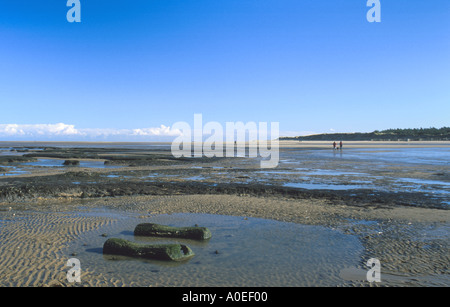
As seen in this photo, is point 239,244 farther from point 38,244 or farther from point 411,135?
point 411,135

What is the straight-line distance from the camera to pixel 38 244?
324 inches

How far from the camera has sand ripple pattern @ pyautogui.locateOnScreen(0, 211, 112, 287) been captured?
6.31 meters

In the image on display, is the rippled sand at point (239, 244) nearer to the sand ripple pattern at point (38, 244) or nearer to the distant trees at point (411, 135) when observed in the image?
the sand ripple pattern at point (38, 244)

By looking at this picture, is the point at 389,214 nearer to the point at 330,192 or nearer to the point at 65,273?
the point at 330,192

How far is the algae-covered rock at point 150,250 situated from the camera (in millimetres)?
7242

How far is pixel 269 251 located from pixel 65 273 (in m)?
4.40

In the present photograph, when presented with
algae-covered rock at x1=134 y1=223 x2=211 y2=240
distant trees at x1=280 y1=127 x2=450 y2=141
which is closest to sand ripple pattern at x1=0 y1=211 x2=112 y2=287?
algae-covered rock at x1=134 y1=223 x2=211 y2=240

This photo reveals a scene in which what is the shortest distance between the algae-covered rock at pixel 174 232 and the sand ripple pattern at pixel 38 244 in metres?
1.73

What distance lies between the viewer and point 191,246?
819 cm

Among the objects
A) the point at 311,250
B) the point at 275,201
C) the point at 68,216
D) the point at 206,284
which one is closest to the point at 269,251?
the point at 311,250

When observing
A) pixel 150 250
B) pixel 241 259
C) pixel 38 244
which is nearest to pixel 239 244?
pixel 241 259

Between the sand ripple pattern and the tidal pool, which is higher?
the sand ripple pattern

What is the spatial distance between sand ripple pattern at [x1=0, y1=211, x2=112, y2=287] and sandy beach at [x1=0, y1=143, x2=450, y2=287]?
0.02 metres

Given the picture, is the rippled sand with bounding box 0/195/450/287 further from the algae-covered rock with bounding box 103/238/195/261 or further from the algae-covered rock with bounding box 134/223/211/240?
the algae-covered rock with bounding box 134/223/211/240
